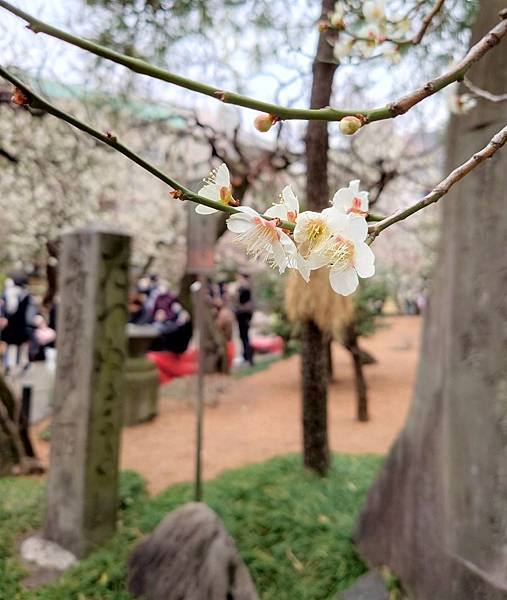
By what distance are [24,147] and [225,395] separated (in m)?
4.43

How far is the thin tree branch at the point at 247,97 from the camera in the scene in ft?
2.13

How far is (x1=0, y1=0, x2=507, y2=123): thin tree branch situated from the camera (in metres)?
0.65

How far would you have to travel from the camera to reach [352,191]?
0.86 metres

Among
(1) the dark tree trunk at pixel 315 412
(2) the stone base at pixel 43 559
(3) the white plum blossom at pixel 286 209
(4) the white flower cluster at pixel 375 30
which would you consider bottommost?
(2) the stone base at pixel 43 559

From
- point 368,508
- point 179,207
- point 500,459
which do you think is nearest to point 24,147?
point 368,508

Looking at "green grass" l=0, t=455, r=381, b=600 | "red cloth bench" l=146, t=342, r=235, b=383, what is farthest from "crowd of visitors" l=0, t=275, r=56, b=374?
"green grass" l=0, t=455, r=381, b=600

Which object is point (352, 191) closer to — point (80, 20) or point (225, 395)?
point (80, 20)

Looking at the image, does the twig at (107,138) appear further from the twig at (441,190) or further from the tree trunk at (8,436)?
the tree trunk at (8,436)

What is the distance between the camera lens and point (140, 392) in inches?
265

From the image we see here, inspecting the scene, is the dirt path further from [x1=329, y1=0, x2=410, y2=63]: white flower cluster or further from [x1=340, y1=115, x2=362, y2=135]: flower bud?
[x1=340, y1=115, x2=362, y2=135]: flower bud

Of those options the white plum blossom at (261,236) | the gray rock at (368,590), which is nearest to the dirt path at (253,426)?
the gray rock at (368,590)

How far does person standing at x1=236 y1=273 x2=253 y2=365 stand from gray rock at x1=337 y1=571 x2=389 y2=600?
8.37 meters

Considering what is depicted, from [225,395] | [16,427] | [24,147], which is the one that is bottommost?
[225,395]

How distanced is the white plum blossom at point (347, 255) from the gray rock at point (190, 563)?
208cm
